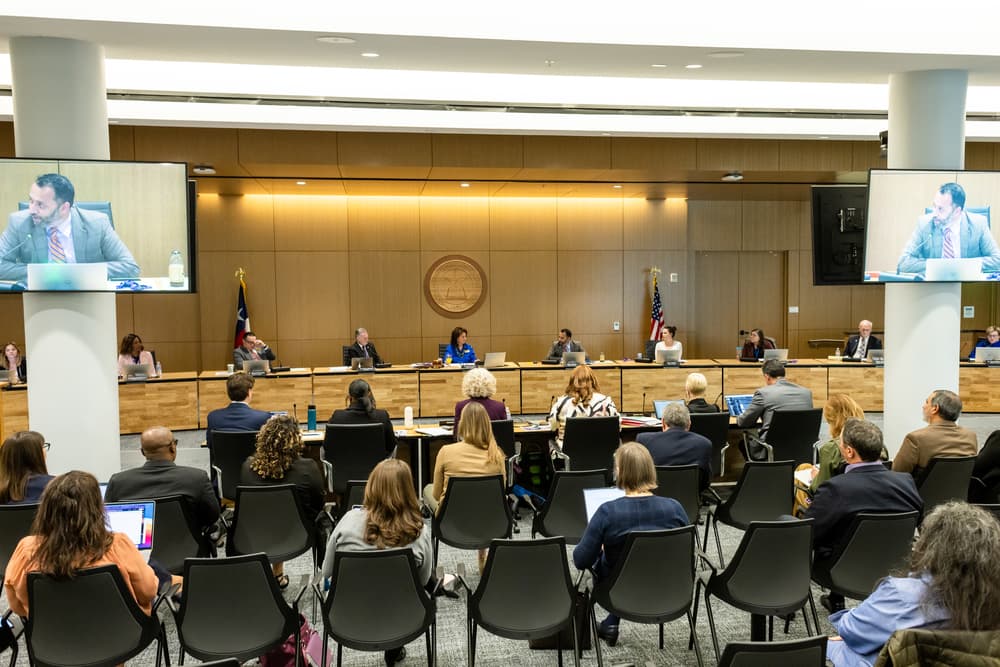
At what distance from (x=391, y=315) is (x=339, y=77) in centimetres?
522

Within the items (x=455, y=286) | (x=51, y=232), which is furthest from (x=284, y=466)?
(x=455, y=286)

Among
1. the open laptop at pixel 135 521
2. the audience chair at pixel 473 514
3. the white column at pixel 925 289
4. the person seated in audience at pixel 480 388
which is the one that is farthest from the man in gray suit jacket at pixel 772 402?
the open laptop at pixel 135 521

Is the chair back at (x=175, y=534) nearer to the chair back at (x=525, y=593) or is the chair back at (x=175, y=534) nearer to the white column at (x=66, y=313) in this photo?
the chair back at (x=525, y=593)

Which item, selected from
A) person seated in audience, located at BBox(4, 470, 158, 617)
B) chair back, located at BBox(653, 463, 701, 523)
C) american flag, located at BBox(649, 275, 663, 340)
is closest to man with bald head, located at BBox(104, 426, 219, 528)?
person seated in audience, located at BBox(4, 470, 158, 617)

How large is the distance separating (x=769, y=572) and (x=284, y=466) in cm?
287

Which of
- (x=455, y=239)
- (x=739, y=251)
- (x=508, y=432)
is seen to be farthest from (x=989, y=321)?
(x=508, y=432)

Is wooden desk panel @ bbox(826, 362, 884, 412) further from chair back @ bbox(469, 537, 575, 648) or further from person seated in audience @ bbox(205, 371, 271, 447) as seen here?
chair back @ bbox(469, 537, 575, 648)

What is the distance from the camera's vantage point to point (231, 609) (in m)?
3.29

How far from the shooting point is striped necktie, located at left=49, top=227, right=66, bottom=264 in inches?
222

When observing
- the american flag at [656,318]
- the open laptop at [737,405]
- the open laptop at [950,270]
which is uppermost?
the open laptop at [950,270]

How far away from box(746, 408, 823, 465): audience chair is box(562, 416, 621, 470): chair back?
4.46 feet

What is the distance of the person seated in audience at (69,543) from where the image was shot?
9.95 feet

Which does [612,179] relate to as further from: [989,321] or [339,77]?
[989,321]

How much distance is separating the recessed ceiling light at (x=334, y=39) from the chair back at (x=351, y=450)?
300 cm
